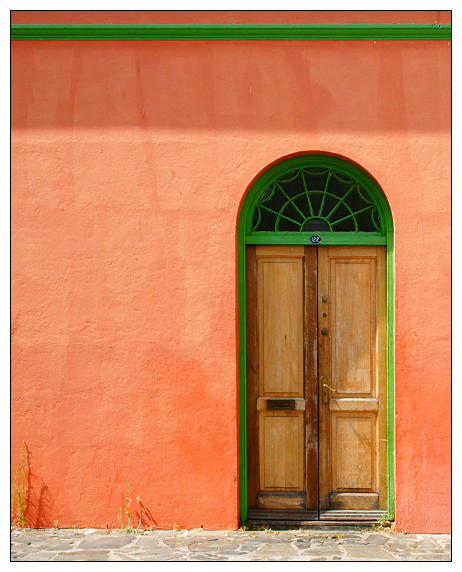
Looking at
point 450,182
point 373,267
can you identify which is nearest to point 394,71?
point 450,182

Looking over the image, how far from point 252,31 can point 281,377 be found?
10.2 feet

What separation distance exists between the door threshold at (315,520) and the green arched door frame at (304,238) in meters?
0.12

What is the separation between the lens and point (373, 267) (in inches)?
195

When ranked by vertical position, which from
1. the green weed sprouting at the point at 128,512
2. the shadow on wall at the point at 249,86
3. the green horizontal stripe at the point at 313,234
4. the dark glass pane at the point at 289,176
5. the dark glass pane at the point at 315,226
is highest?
the shadow on wall at the point at 249,86

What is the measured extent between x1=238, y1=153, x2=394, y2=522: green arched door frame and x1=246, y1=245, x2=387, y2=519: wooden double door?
0.24 feet

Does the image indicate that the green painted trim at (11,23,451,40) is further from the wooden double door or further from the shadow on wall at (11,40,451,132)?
the wooden double door

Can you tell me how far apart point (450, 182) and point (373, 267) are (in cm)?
99

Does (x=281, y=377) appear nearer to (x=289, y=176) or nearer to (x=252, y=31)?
(x=289, y=176)

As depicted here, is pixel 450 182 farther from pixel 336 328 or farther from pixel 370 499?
pixel 370 499

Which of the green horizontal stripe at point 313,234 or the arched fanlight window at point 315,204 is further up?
the arched fanlight window at point 315,204

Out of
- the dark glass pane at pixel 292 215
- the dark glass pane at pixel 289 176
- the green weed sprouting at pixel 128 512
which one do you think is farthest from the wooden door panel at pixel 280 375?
the green weed sprouting at pixel 128 512

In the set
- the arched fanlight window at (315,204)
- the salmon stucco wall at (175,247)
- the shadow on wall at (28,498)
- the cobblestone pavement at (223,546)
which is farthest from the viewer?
the arched fanlight window at (315,204)

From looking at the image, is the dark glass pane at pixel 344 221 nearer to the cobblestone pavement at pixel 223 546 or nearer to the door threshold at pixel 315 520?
the door threshold at pixel 315 520

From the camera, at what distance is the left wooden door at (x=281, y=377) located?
493 centimetres
